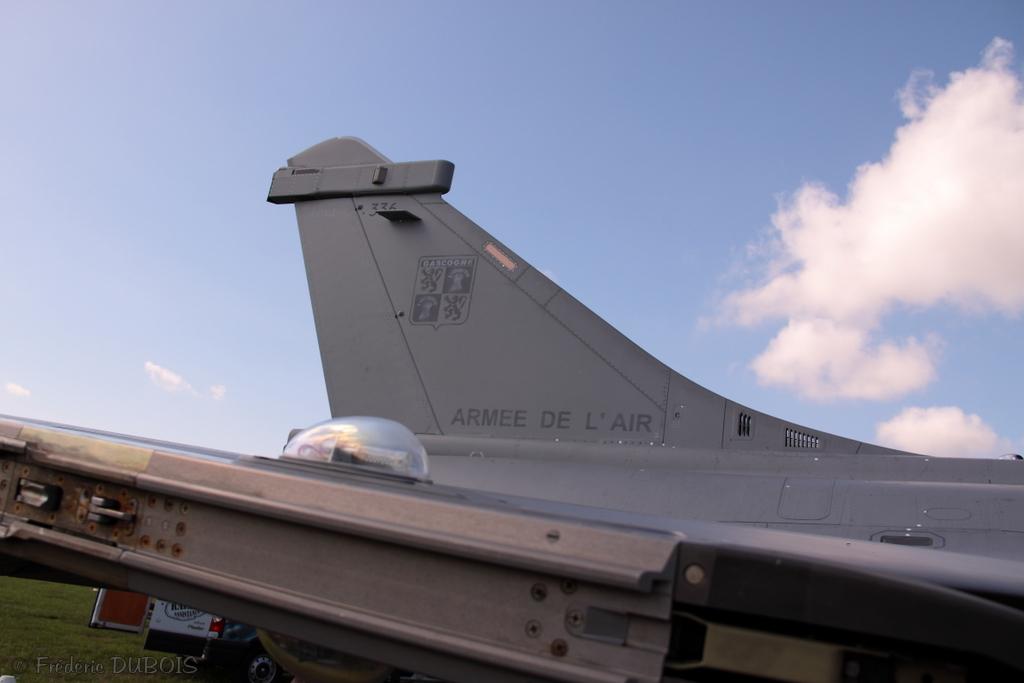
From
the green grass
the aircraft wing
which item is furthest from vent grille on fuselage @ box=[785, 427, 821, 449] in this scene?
the green grass

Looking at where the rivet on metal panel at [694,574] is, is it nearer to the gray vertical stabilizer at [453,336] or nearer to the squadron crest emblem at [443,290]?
the gray vertical stabilizer at [453,336]

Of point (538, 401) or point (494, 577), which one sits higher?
point (538, 401)

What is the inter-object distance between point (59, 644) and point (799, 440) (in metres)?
9.60

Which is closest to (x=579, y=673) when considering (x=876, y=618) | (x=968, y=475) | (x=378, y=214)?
(x=876, y=618)

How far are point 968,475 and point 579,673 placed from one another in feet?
13.5

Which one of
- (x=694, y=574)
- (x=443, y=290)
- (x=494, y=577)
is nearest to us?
(x=694, y=574)

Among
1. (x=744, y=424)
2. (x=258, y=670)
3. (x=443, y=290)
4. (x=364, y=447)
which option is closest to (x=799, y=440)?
(x=744, y=424)

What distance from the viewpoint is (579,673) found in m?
1.58

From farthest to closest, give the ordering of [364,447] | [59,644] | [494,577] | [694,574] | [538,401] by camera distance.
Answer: [59,644] → [538,401] → [364,447] → [494,577] → [694,574]

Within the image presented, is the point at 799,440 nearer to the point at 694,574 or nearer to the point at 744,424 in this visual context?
the point at 744,424

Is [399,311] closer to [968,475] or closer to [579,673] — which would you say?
[968,475]

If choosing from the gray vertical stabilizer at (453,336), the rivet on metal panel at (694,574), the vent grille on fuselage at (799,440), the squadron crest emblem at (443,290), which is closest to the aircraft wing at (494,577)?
the rivet on metal panel at (694,574)

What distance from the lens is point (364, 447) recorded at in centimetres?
238

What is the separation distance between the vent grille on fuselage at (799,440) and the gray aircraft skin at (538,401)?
0.01 m
